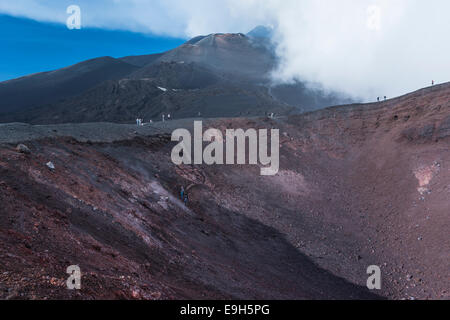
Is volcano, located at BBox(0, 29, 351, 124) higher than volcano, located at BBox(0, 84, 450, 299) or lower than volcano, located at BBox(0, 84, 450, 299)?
higher

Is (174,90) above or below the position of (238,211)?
above

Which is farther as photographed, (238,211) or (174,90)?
(174,90)

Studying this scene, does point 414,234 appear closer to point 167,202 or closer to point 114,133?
point 167,202

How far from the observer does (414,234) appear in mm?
16484

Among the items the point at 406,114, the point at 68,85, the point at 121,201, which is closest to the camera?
the point at 121,201

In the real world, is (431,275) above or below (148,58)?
below

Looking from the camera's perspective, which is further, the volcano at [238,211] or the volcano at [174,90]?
the volcano at [174,90]

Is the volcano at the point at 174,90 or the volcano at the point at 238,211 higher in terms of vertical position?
the volcano at the point at 174,90

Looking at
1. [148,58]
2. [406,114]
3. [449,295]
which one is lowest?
[449,295]

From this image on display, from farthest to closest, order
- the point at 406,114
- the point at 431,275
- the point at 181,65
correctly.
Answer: the point at 181,65, the point at 406,114, the point at 431,275

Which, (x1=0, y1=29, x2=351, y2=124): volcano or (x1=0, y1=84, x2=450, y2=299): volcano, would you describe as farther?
(x1=0, y1=29, x2=351, y2=124): volcano

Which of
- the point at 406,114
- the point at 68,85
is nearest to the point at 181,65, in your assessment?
the point at 68,85
